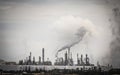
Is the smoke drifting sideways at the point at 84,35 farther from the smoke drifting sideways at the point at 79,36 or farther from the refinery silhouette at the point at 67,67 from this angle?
the refinery silhouette at the point at 67,67

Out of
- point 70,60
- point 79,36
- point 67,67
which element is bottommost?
point 67,67

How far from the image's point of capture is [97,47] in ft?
34.2

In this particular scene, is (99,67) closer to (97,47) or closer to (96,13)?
(97,47)

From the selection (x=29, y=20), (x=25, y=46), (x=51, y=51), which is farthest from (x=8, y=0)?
(x=51, y=51)

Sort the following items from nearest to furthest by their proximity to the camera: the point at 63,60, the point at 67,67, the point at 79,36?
1. the point at 79,36
2. the point at 67,67
3. the point at 63,60

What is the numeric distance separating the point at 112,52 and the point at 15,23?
3883 millimetres

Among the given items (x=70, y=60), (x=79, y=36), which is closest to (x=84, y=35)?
(x=79, y=36)

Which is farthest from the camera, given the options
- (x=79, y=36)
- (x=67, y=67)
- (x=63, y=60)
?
(x=63, y=60)

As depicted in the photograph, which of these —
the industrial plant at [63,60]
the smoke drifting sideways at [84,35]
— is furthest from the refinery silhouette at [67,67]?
the smoke drifting sideways at [84,35]

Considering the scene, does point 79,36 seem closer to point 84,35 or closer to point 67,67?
point 84,35

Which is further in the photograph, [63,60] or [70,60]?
[63,60]

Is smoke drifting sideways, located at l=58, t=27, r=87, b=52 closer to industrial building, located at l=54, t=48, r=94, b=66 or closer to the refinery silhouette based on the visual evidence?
the refinery silhouette

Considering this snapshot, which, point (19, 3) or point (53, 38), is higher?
point (19, 3)

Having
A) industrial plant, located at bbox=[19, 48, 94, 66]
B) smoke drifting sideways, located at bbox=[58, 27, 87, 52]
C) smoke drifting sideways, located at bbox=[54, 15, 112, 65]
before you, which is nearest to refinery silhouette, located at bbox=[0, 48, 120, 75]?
→ industrial plant, located at bbox=[19, 48, 94, 66]
